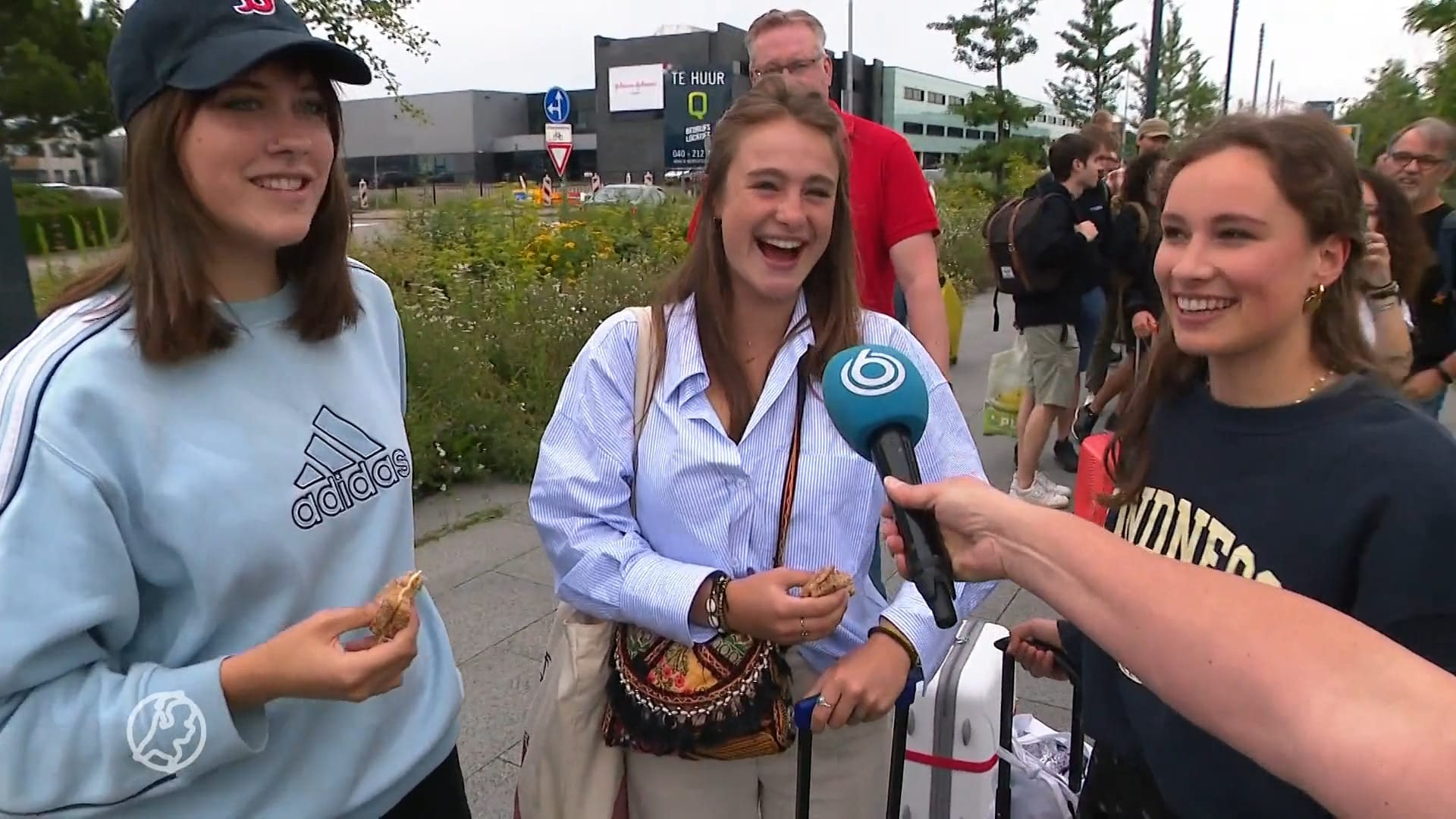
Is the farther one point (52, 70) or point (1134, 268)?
point (52, 70)

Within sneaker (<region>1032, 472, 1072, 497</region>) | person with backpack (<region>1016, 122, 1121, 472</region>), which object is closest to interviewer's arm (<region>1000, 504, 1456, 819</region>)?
sneaker (<region>1032, 472, 1072, 497</region>)

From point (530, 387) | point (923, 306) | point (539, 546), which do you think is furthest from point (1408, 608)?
point (530, 387)

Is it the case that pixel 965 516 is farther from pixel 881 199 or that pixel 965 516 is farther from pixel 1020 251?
pixel 1020 251

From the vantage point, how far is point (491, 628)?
413 cm

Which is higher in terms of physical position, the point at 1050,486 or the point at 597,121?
the point at 597,121

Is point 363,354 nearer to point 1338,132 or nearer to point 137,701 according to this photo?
point 137,701

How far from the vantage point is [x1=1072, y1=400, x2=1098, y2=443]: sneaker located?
19.1 feet

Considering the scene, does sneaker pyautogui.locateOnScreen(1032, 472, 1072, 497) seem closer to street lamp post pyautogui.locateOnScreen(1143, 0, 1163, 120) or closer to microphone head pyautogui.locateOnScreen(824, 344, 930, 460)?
microphone head pyautogui.locateOnScreen(824, 344, 930, 460)

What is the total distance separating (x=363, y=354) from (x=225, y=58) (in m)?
0.52

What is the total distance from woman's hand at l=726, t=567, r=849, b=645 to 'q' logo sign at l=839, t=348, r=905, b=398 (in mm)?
335

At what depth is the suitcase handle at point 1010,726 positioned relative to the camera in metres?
1.85

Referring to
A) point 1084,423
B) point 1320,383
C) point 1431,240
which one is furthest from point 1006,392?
point 1320,383

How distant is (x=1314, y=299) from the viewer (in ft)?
4.87

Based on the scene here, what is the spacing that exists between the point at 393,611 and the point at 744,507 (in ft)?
2.13
